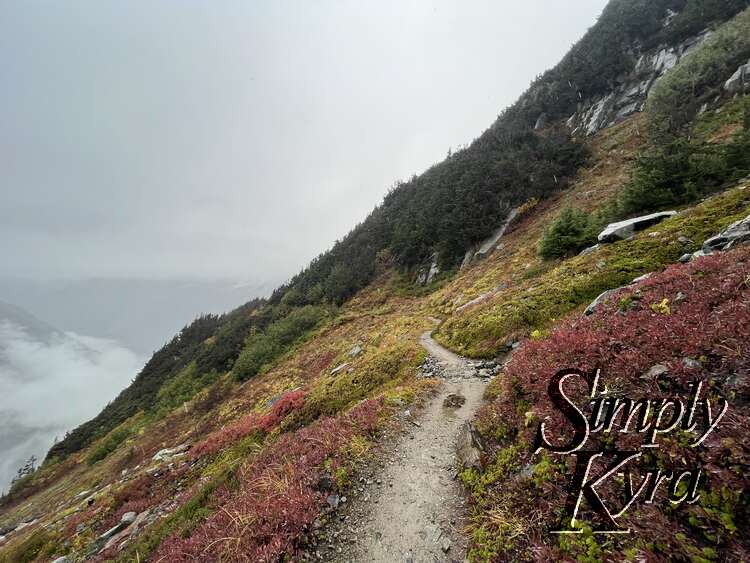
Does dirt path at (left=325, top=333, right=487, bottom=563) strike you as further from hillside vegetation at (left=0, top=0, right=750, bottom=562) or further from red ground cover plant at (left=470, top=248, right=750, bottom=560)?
red ground cover plant at (left=470, top=248, right=750, bottom=560)

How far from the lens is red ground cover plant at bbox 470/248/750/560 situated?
3201 mm

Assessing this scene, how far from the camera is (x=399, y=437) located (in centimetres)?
827

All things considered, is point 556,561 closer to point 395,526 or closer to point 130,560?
point 395,526

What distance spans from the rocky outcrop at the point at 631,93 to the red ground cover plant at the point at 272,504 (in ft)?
187

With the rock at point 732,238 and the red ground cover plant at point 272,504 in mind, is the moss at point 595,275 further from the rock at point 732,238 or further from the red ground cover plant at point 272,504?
the red ground cover plant at point 272,504

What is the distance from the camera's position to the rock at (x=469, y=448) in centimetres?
648

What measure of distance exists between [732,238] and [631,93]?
55.4m

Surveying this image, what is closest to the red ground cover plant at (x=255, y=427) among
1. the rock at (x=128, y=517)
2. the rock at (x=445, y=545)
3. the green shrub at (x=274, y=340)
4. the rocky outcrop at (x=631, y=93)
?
the rock at (x=128, y=517)

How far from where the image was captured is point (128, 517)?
1201 centimetres

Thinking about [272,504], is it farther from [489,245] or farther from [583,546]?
[489,245]

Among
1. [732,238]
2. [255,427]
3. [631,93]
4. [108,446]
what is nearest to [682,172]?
[732,238]

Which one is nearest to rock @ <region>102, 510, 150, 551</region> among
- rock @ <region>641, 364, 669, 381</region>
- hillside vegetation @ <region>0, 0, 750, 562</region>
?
hillside vegetation @ <region>0, 0, 750, 562</region>

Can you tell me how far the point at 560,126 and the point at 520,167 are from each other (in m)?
19.0

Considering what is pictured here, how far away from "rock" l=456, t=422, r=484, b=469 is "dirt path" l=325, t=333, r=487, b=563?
0.87 feet
